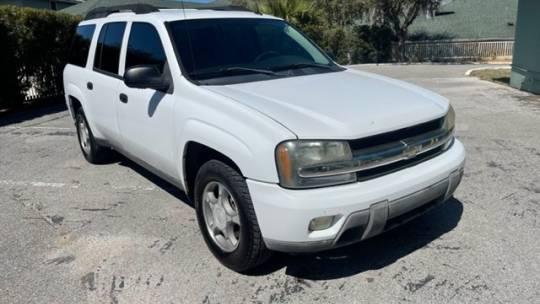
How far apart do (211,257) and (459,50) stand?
29.3 m

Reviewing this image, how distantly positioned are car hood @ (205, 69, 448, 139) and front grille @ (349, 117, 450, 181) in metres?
0.05

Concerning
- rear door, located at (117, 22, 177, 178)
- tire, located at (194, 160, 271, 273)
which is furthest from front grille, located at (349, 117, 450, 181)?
rear door, located at (117, 22, 177, 178)

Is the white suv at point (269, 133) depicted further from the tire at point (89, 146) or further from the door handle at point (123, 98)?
the tire at point (89, 146)

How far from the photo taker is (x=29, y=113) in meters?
11.1

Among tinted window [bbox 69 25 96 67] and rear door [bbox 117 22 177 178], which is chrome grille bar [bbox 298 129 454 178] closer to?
rear door [bbox 117 22 177 178]

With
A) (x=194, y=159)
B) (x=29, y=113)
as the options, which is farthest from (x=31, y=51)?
(x=194, y=159)

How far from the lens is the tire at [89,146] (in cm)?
598

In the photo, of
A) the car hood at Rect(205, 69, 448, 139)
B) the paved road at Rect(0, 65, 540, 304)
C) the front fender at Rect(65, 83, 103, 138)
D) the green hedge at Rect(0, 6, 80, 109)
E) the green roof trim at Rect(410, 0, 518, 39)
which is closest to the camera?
the car hood at Rect(205, 69, 448, 139)

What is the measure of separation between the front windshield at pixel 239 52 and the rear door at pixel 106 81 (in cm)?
106

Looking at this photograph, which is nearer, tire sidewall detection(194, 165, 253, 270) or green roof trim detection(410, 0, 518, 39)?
tire sidewall detection(194, 165, 253, 270)

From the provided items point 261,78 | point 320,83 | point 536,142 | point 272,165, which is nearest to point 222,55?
point 261,78

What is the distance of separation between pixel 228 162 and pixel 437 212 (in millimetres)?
2179

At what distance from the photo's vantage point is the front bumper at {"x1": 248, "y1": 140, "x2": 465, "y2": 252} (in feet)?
8.98

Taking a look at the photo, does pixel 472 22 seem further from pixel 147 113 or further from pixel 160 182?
pixel 147 113
